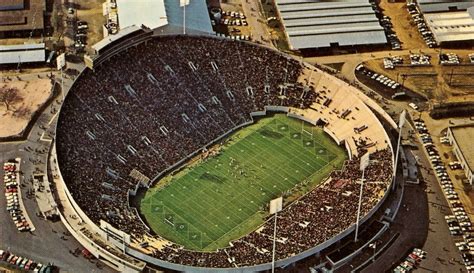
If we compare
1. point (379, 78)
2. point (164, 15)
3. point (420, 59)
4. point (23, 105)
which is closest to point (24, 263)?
point (23, 105)

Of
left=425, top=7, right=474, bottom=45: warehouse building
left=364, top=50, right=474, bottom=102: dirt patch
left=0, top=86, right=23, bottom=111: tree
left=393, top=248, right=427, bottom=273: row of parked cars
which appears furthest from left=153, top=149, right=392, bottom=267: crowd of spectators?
left=0, top=86, right=23, bottom=111: tree

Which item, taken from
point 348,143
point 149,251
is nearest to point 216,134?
point 348,143

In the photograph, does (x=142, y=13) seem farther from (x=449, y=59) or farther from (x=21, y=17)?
(x=449, y=59)

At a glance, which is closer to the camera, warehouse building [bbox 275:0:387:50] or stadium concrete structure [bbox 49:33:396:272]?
stadium concrete structure [bbox 49:33:396:272]

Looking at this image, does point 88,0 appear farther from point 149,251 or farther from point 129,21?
point 149,251

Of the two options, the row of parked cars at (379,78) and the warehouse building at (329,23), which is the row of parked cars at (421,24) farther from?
the row of parked cars at (379,78)

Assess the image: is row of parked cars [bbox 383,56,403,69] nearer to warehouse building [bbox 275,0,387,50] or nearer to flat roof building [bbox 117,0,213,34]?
warehouse building [bbox 275,0,387,50]

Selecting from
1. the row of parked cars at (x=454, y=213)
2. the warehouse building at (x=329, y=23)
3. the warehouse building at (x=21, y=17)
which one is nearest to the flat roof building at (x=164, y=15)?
the warehouse building at (x=21, y=17)
